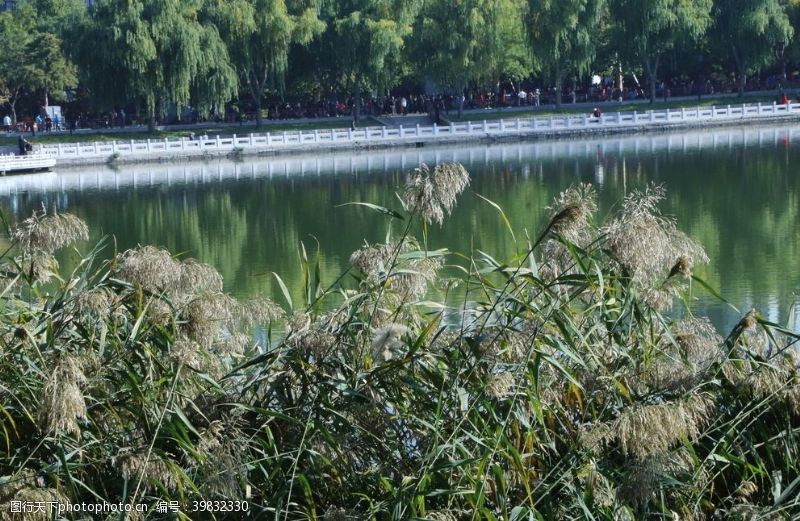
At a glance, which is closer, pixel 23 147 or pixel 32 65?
pixel 23 147

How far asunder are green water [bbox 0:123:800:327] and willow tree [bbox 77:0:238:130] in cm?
451

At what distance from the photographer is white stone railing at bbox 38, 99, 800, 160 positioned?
39.5 metres

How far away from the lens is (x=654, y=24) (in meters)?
46.4

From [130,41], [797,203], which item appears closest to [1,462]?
[797,203]

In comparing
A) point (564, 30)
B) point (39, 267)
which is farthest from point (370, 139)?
point (39, 267)

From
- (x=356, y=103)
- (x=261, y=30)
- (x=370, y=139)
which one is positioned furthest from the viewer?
(x=356, y=103)

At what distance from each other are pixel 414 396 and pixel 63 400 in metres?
1.50

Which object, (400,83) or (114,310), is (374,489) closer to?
(114,310)

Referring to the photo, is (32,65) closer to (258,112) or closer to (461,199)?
(258,112)

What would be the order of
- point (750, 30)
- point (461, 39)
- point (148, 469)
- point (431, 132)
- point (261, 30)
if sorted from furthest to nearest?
point (750, 30)
point (461, 39)
point (261, 30)
point (431, 132)
point (148, 469)

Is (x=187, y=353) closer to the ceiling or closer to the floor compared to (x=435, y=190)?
closer to the floor

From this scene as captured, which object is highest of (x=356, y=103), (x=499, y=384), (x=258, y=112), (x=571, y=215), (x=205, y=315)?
(x=356, y=103)

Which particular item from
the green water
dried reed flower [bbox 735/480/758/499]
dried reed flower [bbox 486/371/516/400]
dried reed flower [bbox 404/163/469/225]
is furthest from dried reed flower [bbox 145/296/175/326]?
the green water

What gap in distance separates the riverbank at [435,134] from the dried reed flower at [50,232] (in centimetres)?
3481
